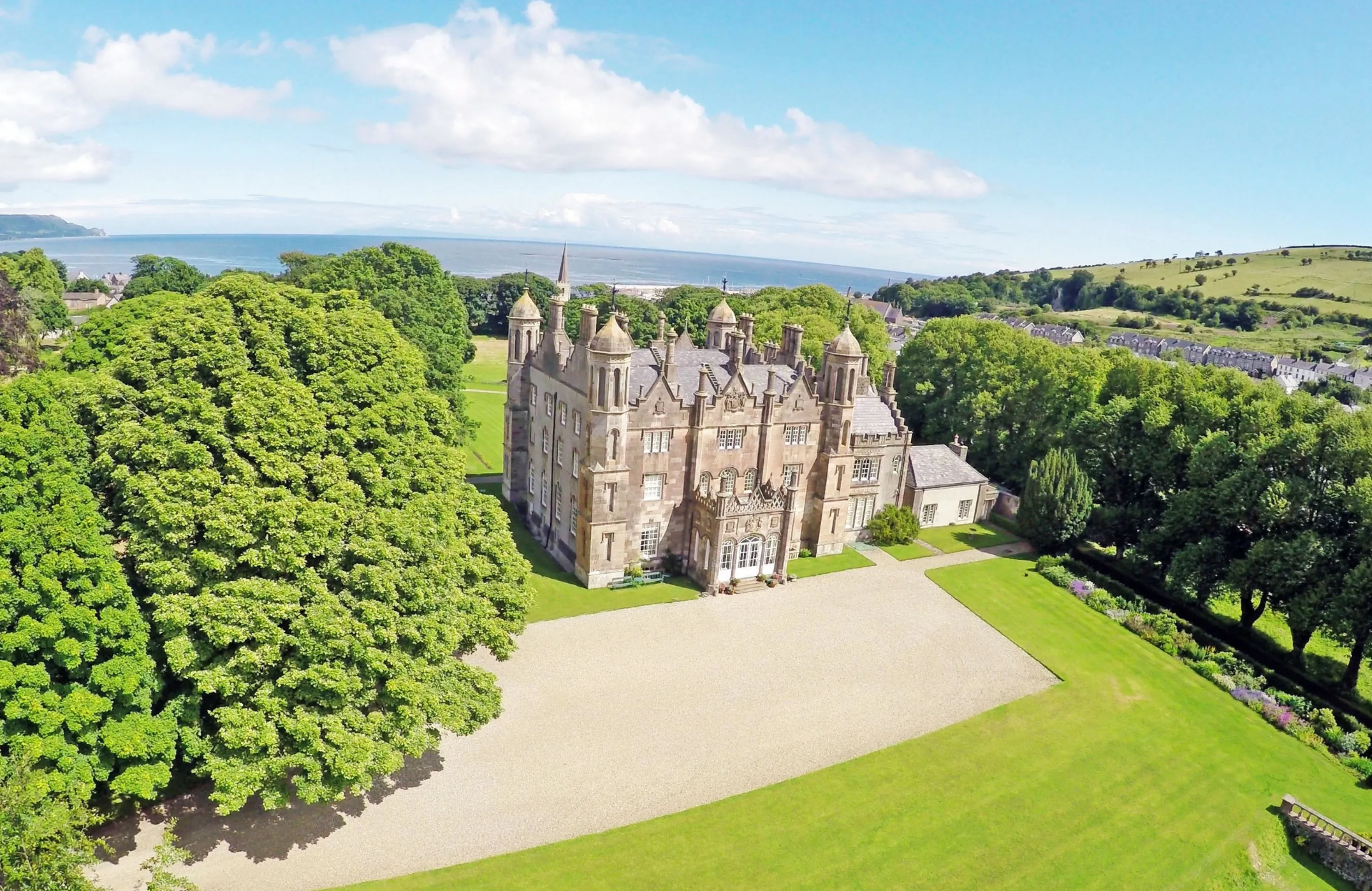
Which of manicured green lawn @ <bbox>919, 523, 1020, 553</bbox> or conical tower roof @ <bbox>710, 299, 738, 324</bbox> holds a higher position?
conical tower roof @ <bbox>710, 299, 738, 324</bbox>

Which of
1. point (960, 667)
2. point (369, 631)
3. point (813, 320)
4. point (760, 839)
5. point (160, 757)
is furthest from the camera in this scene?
point (813, 320)

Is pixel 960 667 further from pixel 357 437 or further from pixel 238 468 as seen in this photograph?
pixel 238 468

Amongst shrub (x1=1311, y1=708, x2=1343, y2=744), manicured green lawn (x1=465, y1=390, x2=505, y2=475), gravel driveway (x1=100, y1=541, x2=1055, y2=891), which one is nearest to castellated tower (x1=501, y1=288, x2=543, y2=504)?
manicured green lawn (x1=465, y1=390, x2=505, y2=475)

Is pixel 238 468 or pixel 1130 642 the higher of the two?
pixel 238 468

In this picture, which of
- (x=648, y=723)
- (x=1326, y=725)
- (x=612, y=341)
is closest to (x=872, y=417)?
(x=612, y=341)

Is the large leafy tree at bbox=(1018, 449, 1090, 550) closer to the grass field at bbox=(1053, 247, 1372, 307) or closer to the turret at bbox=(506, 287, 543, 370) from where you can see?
the turret at bbox=(506, 287, 543, 370)

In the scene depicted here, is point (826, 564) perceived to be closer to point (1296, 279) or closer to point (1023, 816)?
point (1023, 816)

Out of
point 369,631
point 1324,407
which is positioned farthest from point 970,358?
point 369,631
